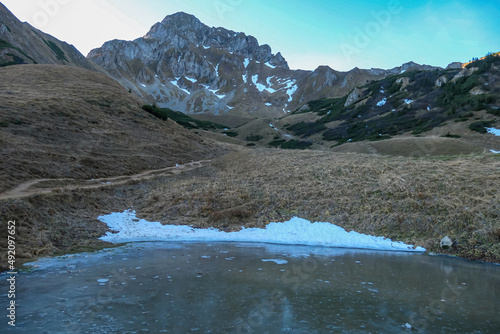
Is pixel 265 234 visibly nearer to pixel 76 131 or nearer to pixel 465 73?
pixel 76 131

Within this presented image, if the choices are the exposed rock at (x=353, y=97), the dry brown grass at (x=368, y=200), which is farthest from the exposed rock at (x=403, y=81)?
the dry brown grass at (x=368, y=200)

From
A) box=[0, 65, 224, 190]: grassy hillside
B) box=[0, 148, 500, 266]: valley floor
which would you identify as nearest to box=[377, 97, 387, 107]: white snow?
box=[0, 65, 224, 190]: grassy hillside

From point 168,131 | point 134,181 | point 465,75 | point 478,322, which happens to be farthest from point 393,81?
point 478,322

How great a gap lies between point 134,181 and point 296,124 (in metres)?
92.6

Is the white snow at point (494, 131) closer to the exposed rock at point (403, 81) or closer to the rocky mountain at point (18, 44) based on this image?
the exposed rock at point (403, 81)

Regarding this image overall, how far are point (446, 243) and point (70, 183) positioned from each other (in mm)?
21381

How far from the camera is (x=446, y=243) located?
13.9 meters

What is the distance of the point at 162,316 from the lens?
6.62 metres

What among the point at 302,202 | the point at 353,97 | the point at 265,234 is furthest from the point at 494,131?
the point at 353,97

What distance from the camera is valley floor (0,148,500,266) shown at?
13555 millimetres

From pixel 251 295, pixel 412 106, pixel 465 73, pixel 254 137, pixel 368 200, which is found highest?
pixel 465 73

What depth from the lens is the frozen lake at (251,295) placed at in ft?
21.0

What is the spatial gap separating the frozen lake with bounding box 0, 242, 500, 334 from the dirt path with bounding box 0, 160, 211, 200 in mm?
7290

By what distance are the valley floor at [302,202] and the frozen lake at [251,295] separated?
102 inches
